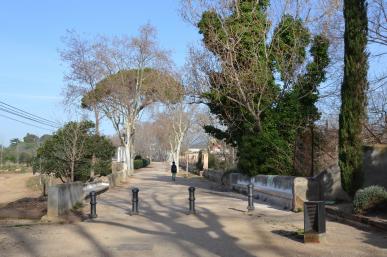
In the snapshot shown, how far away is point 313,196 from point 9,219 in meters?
9.74

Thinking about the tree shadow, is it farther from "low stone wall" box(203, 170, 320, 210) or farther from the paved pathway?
"low stone wall" box(203, 170, 320, 210)

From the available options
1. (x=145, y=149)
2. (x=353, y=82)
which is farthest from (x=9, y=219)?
(x=145, y=149)

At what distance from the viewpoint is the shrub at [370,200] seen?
1339 centimetres

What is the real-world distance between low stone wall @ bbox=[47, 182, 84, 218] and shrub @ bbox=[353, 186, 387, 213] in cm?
902

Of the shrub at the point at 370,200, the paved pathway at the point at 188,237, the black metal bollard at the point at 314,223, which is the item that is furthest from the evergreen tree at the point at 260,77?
the black metal bollard at the point at 314,223

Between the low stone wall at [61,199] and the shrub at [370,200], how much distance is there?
9022mm

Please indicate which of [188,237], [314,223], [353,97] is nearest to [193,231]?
[188,237]

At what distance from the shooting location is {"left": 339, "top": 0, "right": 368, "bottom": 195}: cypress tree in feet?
50.6

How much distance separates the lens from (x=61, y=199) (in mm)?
17500

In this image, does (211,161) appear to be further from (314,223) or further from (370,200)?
(314,223)

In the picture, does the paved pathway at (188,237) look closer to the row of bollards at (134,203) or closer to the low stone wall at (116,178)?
the row of bollards at (134,203)

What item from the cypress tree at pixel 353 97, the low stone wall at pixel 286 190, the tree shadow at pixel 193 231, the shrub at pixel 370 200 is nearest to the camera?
the tree shadow at pixel 193 231

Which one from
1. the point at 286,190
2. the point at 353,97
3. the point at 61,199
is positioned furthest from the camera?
the point at 286,190

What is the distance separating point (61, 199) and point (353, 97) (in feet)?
31.5
